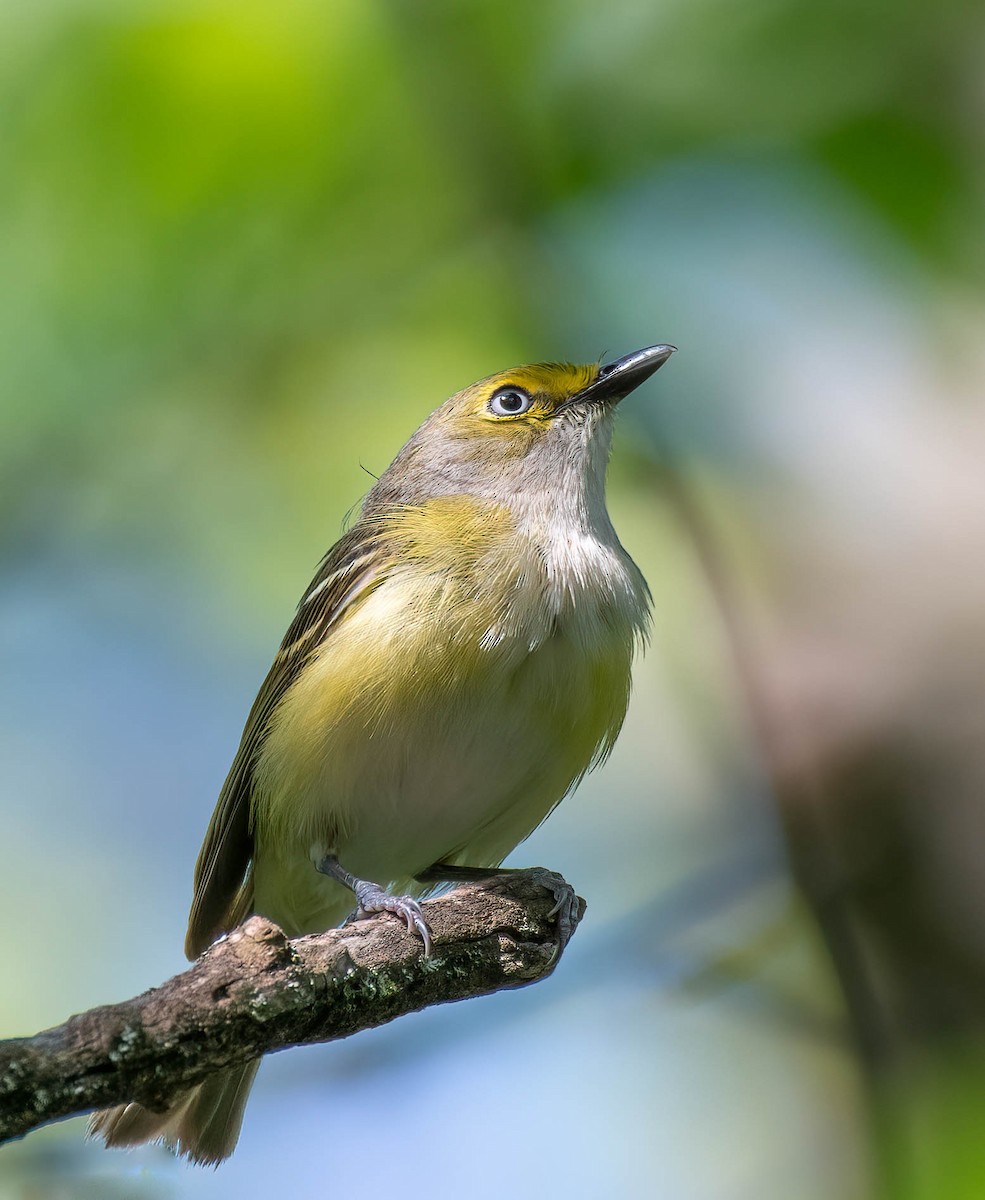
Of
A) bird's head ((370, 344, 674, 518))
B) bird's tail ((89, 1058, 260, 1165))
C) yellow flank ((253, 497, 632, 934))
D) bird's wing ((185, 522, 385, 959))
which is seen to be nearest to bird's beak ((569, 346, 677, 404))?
bird's head ((370, 344, 674, 518))

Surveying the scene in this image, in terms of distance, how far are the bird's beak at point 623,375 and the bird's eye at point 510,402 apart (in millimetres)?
239

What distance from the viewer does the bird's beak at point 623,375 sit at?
18.1ft

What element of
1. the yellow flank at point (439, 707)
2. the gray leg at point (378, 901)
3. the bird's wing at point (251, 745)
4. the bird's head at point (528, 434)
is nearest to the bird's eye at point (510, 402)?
the bird's head at point (528, 434)

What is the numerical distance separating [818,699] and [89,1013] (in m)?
2.77

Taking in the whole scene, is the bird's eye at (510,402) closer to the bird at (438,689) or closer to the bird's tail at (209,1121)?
the bird at (438,689)

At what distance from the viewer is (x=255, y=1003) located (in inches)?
109

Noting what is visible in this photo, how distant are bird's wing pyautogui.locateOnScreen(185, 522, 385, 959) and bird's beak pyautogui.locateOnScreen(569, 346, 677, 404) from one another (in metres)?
1.24

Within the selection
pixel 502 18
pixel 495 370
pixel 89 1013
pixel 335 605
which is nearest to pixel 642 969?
pixel 335 605

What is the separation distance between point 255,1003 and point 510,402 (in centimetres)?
366

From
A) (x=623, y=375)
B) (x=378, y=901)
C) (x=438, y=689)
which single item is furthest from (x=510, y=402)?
(x=378, y=901)

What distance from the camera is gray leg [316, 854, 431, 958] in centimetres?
353

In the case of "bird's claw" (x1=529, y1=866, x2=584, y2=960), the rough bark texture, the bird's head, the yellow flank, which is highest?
the bird's head

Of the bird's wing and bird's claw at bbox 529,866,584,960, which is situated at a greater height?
the bird's wing

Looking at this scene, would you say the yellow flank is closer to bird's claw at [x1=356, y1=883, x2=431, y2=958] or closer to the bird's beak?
bird's claw at [x1=356, y1=883, x2=431, y2=958]
